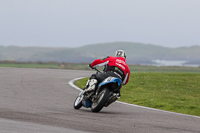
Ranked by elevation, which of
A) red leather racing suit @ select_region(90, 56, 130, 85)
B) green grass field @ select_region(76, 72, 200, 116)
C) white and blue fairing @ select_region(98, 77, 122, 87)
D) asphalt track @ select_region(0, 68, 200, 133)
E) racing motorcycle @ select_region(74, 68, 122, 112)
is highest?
red leather racing suit @ select_region(90, 56, 130, 85)

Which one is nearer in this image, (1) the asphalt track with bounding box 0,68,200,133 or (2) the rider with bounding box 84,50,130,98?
(1) the asphalt track with bounding box 0,68,200,133

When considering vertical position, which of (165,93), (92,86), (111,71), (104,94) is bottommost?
(165,93)

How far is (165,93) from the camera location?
59.0 feet

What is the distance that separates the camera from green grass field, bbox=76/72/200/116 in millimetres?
14435

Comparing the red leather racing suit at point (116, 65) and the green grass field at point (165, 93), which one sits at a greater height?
the red leather racing suit at point (116, 65)

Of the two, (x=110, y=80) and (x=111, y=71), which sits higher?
(x=111, y=71)

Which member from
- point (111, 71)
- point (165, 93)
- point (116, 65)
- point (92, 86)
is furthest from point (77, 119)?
point (165, 93)

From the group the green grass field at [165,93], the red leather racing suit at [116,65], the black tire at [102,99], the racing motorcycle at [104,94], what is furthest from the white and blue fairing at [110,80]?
the green grass field at [165,93]

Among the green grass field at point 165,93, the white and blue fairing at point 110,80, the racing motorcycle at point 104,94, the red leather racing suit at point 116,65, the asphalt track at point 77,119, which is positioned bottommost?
the green grass field at point 165,93

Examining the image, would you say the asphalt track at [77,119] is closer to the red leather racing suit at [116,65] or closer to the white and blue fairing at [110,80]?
the white and blue fairing at [110,80]

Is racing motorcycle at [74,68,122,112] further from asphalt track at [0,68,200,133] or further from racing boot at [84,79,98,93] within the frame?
asphalt track at [0,68,200,133]

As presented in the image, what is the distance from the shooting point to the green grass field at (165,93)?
14.4 m

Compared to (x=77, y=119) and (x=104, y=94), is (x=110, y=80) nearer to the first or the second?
(x=104, y=94)

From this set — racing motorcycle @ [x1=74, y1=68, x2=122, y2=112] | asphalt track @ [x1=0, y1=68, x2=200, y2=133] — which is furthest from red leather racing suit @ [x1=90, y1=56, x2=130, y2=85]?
asphalt track @ [x1=0, y1=68, x2=200, y2=133]
